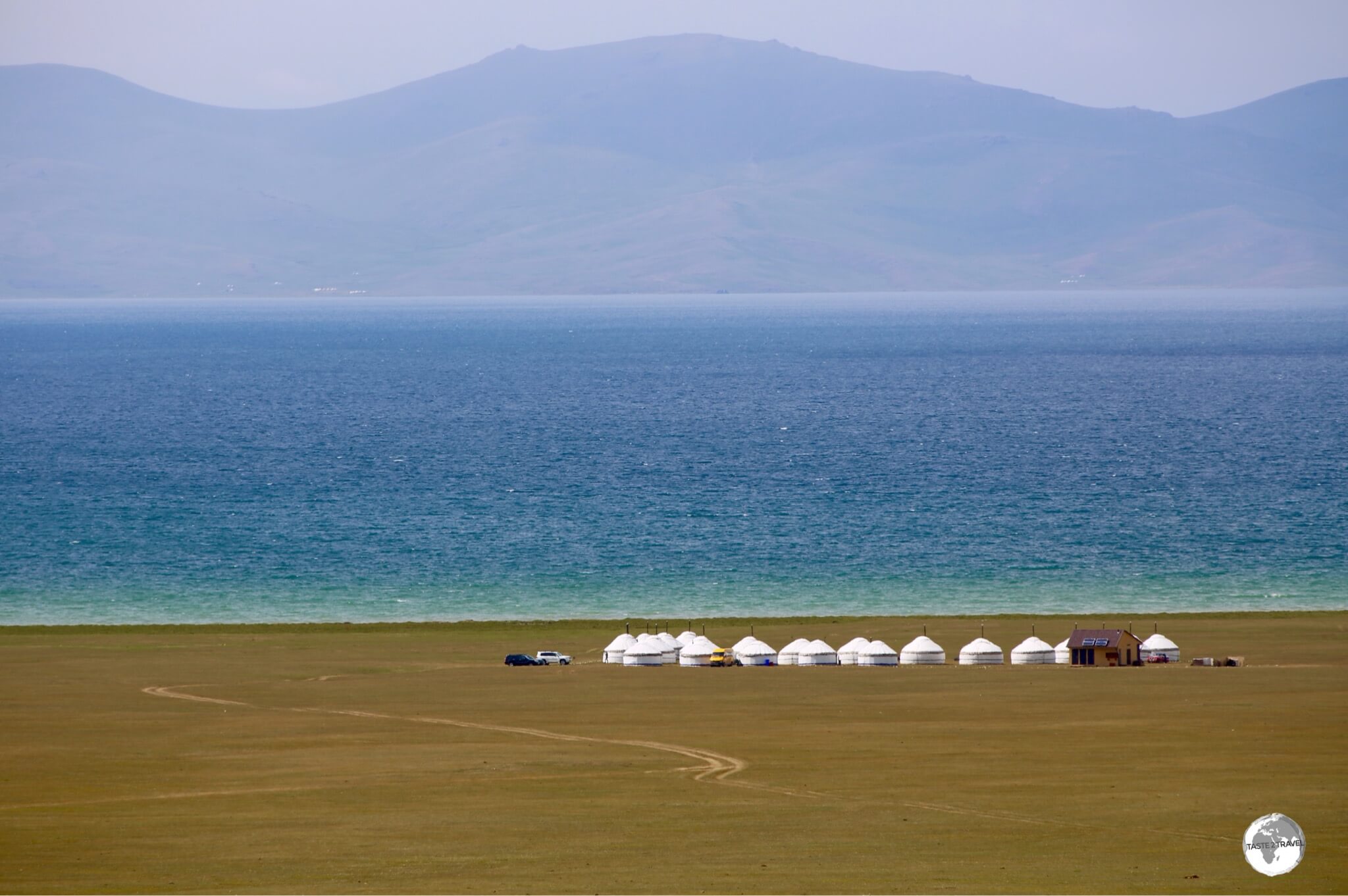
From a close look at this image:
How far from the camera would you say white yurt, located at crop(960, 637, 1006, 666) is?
7188 centimetres

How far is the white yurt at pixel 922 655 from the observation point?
72438 millimetres

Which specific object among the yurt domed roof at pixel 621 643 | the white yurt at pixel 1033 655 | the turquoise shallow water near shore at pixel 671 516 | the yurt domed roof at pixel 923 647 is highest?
the turquoise shallow water near shore at pixel 671 516

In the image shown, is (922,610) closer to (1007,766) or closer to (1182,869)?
(1007,766)

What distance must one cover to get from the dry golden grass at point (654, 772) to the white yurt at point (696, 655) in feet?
3.10

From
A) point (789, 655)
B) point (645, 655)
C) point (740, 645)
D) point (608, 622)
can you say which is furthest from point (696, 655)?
point (608, 622)

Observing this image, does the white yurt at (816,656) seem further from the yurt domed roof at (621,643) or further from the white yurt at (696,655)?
the yurt domed roof at (621,643)

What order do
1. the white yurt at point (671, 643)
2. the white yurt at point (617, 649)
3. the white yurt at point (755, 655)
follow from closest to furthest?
1. the white yurt at point (755, 655)
2. the white yurt at point (617, 649)
3. the white yurt at point (671, 643)

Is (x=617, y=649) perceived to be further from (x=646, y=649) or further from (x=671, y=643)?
(x=671, y=643)

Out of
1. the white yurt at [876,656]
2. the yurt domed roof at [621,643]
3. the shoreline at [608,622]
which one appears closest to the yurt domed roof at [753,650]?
the white yurt at [876,656]

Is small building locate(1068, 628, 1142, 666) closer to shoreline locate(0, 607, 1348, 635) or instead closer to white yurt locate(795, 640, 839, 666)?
white yurt locate(795, 640, 839, 666)

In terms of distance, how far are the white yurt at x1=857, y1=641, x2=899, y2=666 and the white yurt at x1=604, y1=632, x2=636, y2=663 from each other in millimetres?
9154

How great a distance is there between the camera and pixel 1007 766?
169 ft

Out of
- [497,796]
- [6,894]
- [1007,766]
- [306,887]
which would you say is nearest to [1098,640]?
[1007,766]

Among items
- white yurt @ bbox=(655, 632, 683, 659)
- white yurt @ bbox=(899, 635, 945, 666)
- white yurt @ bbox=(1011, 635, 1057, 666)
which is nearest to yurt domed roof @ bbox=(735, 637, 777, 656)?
white yurt @ bbox=(655, 632, 683, 659)
